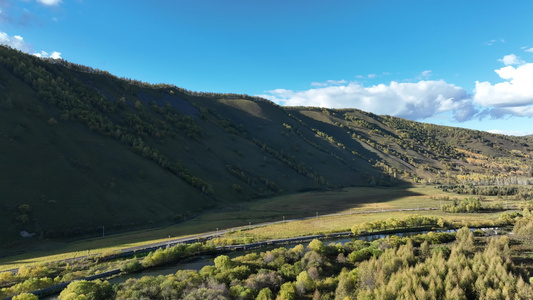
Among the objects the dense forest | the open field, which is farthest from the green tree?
the open field

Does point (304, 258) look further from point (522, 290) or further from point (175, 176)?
point (175, 176)

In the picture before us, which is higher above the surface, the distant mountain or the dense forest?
the distant mountain

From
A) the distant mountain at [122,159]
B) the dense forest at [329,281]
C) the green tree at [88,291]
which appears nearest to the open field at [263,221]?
the distant mountain at [122,159]

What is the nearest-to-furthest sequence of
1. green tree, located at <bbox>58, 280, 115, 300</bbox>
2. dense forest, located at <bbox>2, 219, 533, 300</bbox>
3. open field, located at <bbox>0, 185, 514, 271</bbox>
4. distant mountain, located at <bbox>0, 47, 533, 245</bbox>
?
dense forest, located at <bbox>2, 219, 533, 300</bbox> < green tree, located at <bbox>58, 280, 115, 300</bbox> < open field, located at <bbox>0, 185, 514, 271</bbox> < distant mountain, located at <bbox>0, 47, 533, 245</bbox>

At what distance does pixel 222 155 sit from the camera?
5349 inches

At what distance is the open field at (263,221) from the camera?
48.3 m

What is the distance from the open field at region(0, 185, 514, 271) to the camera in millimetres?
48281

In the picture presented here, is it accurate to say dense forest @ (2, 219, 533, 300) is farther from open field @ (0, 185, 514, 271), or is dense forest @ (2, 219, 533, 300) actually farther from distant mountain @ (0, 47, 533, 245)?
distant mountain @ (0, 47, 533, 245)

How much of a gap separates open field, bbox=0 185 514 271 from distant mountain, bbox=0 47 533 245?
6.62 meters

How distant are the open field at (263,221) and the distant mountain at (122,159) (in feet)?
21.7

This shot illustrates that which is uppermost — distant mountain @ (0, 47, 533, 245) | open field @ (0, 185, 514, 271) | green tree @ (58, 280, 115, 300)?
distant mountain @ (0, 47, 533, 245)

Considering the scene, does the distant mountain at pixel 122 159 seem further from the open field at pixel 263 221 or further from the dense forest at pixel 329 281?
the dense forest at pixel 329 281

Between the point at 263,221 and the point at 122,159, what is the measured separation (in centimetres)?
5006

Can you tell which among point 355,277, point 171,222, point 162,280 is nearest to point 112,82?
point 171,222
